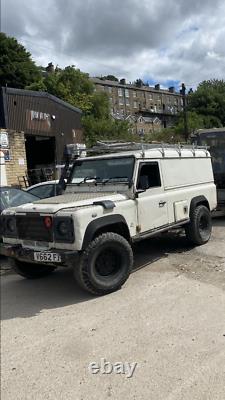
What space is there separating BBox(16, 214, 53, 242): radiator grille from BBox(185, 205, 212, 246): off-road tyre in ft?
10.6

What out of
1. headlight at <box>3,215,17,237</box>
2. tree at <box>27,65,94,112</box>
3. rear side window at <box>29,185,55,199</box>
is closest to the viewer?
headlight at <box>3,215,17,237</box>

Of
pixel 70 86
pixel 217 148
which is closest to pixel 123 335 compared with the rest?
pixel 217 148

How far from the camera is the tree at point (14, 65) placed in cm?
3616

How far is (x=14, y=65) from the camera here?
3631 cm

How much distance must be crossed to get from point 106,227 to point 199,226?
2.83 meters

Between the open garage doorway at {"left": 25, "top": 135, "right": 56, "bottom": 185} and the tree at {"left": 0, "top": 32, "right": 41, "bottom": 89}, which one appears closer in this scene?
the open garage doorway at {"left": 25, "top": 135, "right": 56, "bottom": 185}

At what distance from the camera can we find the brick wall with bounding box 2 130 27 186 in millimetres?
14461

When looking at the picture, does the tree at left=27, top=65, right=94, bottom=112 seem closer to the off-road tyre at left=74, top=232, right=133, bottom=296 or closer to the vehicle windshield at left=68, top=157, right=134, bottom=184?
the vehicle windshield at left=68, top=157, right=134, bottom=184

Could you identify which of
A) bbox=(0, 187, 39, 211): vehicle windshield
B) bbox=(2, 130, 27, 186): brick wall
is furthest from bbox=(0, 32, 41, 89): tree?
bbox=(0, 187, 39, 211): vehicle windshield

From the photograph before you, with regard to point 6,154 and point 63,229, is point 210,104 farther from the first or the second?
point 63,229

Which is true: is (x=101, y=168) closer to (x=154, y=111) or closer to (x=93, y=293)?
(x=93, y=293)

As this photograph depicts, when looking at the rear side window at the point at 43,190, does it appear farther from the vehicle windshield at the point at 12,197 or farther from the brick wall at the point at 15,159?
the brick wall at the point at 15,159

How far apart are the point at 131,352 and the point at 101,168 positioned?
3461 mm

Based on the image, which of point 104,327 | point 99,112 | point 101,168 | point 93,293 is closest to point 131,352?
point 104,327
